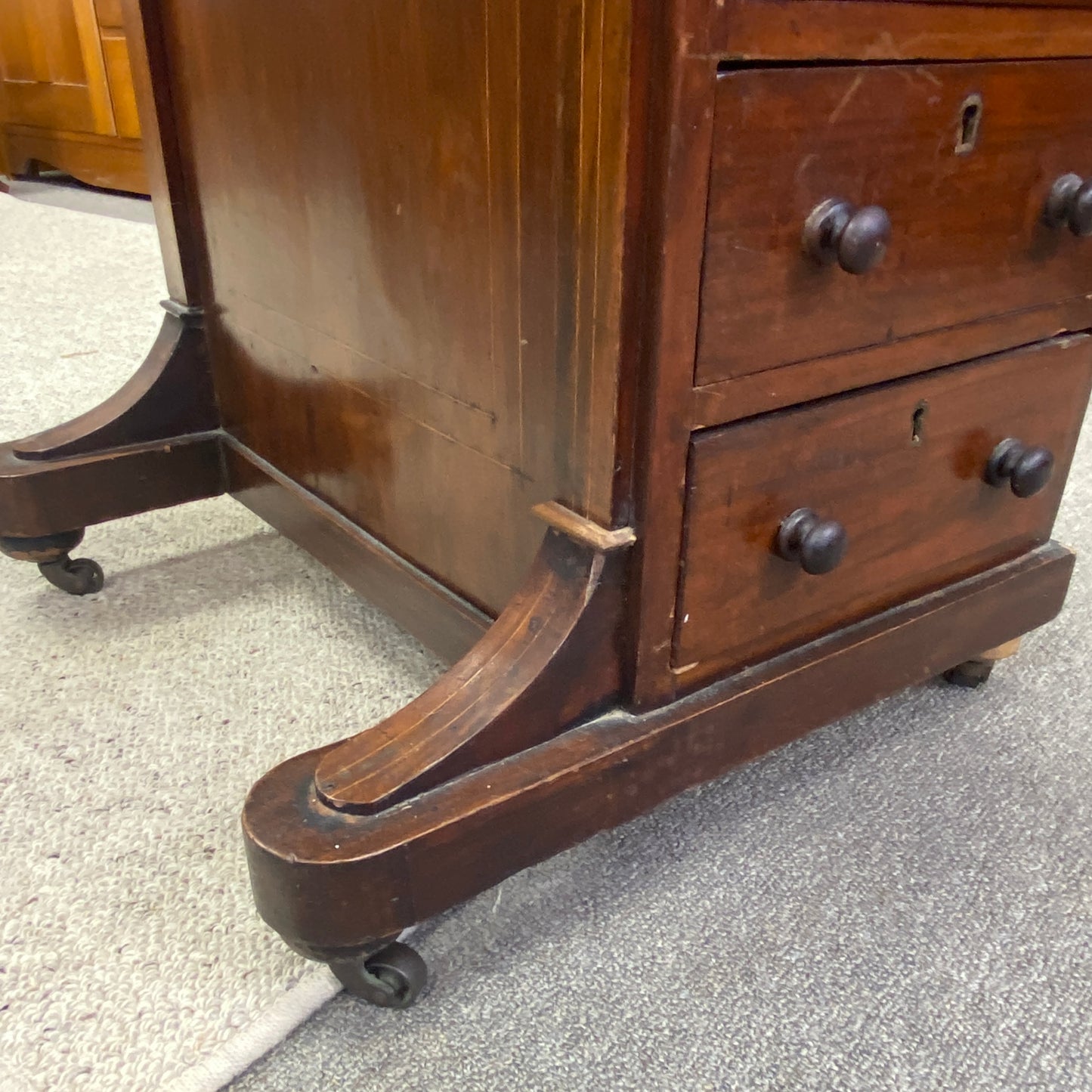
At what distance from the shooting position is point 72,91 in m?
2.82

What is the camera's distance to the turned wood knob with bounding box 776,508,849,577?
0.61 metres

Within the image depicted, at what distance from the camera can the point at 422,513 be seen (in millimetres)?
762

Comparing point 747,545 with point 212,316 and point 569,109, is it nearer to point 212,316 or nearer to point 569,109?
point 569,109

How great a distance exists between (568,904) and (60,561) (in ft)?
2.10

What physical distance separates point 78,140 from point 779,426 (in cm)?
298

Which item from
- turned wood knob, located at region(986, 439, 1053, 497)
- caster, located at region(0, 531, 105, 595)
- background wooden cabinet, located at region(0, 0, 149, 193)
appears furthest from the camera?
background wooden cabinet, located at region(0, 0, 149, 193)

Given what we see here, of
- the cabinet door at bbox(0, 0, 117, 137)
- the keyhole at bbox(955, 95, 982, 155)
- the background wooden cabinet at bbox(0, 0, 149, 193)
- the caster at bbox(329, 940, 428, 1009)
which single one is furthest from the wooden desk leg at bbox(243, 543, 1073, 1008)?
the cabinet door at bbox(0, 0, 117, 137)

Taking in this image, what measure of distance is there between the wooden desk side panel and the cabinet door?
2.19 meters

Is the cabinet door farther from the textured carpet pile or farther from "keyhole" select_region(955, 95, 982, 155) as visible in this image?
"keyhole" select_region(955, 95, 982, 155)

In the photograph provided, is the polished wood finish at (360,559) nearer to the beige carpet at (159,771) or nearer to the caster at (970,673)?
the beige carpet at (159,771)

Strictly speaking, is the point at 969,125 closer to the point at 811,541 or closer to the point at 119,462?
the point at 811,541

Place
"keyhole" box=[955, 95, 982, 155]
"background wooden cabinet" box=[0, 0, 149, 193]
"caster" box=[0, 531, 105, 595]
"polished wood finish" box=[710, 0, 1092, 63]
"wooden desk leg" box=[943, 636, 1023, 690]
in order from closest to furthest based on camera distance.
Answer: "polished wood finish" box=[710, 0, 1092, 63]
"keyhole" box=[955, 95, 982, 155]
"wooden desk leg" box=[943, 636, 1023, 690]
"caster" box=[0, 531, 105, 595]
"background wooden cabinet" box=[0, 0, 149, 193]

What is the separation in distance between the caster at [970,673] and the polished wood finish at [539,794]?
0.13m

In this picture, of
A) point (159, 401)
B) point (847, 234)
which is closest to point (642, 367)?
point (847, 234)
